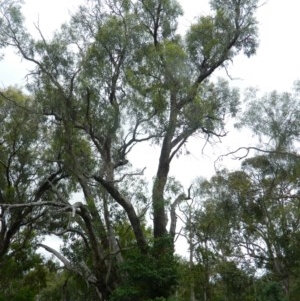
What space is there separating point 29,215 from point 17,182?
1345 mm

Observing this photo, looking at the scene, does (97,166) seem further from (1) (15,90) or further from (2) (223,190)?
(2) (223,190)

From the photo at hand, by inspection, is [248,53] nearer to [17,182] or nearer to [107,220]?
[107,220]

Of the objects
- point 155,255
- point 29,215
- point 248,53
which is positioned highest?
point 248,53

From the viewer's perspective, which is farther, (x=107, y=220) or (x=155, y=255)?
(x=107, y=220)

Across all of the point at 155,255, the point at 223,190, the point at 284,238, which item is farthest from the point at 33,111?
the point at 284,238

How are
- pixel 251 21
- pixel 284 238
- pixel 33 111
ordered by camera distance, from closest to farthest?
pixel 33 111, pixel 251 21, pixel 284 238

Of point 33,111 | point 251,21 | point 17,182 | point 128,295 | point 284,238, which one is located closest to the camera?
point 128,295

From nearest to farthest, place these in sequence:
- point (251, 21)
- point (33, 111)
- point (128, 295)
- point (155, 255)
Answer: point (128, 295) < point (155, 255) < point (33, 111) < point (251, 21)

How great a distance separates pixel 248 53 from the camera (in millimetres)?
16500

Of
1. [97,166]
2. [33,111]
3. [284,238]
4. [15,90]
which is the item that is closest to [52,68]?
[33,111]

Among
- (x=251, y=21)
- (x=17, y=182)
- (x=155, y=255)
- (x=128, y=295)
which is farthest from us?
(x=17, y=182)

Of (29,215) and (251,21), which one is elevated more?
(251,21)

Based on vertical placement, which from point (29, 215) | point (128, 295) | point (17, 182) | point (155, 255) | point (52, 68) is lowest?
point (128, 295)

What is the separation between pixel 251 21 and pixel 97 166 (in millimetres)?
7306
